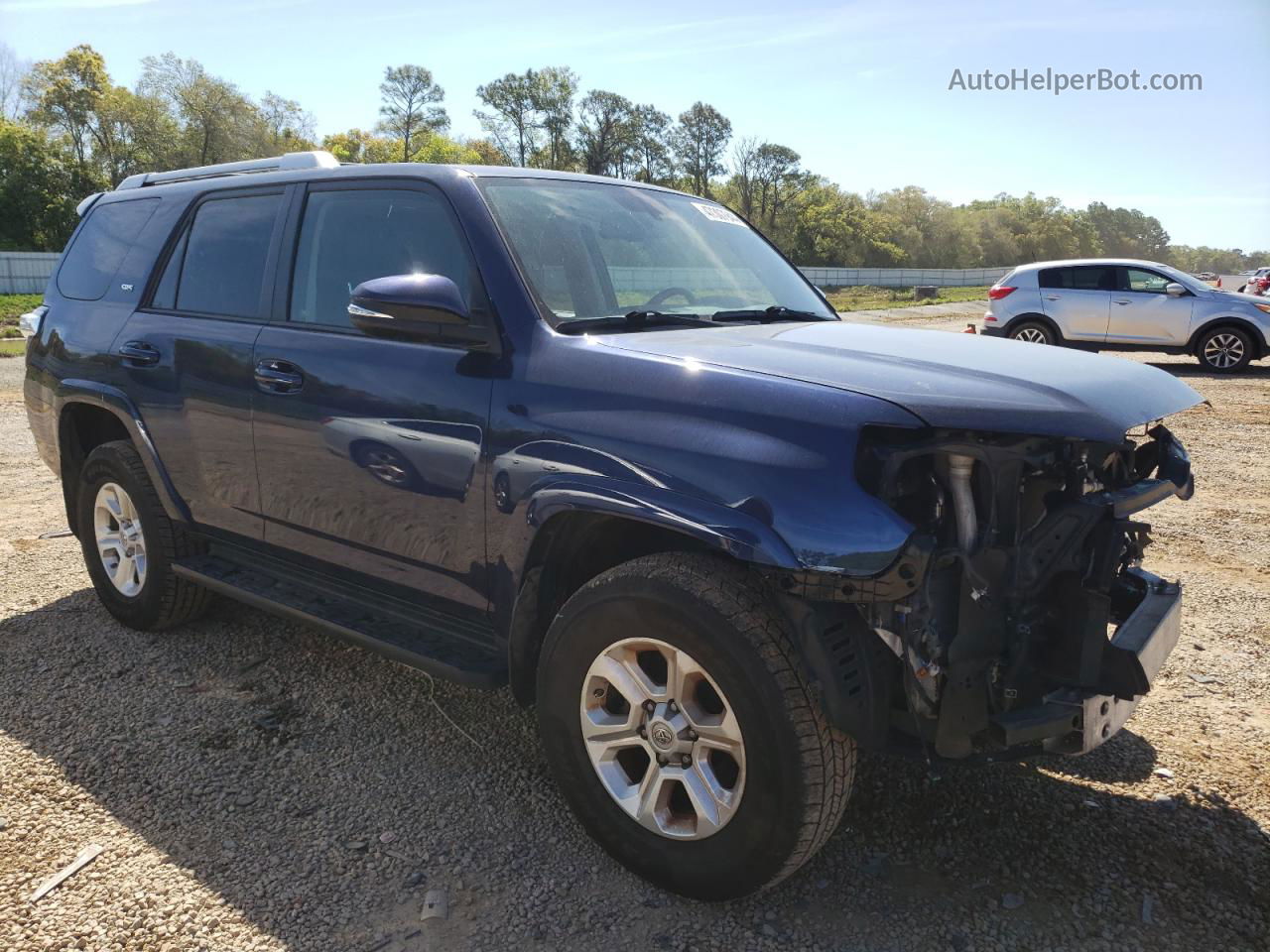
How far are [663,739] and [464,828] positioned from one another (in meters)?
0.81

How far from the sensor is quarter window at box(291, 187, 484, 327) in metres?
3.01

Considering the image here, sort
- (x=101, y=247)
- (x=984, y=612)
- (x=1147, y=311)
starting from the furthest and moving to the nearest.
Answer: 1. (x=1147, y=311)
2. (x=101, y=247)
3. (x=984, y=612)

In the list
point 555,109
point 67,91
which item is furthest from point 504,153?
point 67,91

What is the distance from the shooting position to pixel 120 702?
3609 millimetres

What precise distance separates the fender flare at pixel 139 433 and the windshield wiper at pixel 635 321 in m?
2.14

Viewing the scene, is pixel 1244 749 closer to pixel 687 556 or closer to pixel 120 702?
pixel 687 556

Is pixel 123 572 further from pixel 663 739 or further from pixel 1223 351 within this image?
pixel 1223 351

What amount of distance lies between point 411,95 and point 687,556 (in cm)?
8317

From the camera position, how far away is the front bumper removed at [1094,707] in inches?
85.6

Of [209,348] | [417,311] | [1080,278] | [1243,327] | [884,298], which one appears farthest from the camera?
[884,298]

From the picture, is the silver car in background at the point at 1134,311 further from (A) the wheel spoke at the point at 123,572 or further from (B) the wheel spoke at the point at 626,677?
(B) the wheel spoke at the point at 626,677

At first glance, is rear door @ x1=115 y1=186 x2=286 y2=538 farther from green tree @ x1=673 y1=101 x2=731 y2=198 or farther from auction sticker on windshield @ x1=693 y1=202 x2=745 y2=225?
green tree @ x1=673 y1=101 x2=731 y2=198

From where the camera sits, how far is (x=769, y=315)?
336cm

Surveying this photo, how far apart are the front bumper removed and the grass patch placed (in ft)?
106
